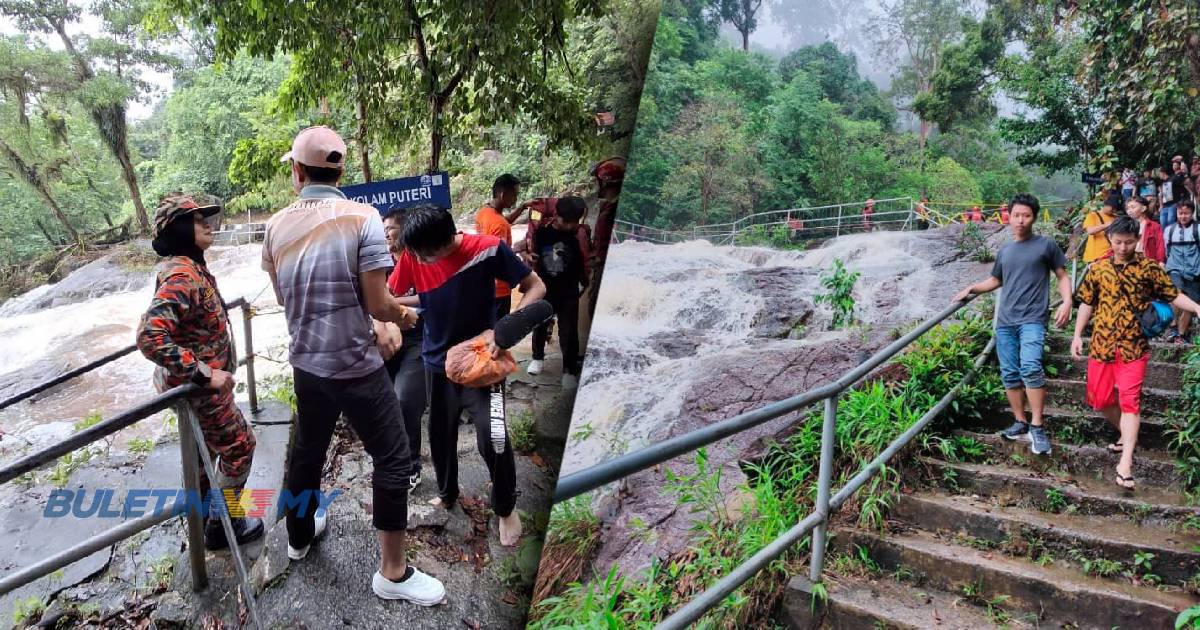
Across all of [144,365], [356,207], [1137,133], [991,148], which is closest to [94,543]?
[144,365]

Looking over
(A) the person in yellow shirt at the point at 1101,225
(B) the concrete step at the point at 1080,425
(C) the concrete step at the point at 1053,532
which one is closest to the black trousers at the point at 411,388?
(C) the concrete step at the point at 1053,532

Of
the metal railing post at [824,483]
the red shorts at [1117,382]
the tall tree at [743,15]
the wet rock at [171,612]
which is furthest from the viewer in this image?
the tall tree at [743,15]

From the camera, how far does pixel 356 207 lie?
1.00 metres

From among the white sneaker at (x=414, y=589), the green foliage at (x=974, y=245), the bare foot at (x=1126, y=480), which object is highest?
the green foliage at (x=974, y=245)

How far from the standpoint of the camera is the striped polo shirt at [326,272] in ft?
3.17

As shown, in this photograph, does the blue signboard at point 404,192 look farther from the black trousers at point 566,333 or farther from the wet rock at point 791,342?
the wet rock at point 791,342

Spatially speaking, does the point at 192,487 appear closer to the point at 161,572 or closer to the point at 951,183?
the point at 161,572

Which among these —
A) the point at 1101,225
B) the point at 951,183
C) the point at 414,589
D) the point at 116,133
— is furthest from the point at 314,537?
the point at 1101,225

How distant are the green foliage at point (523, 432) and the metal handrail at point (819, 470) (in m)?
0.19

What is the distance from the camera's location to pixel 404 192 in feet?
3.63

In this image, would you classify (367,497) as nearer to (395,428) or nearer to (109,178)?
(395,428)

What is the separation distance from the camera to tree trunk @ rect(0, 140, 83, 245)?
1.02 metres

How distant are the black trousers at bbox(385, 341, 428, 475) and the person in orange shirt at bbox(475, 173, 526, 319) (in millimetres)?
163

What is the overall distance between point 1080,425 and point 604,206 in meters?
0.82
